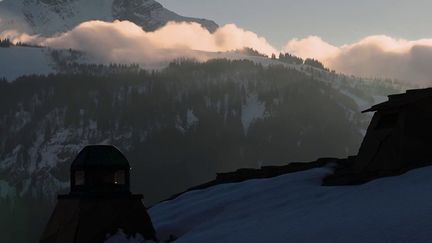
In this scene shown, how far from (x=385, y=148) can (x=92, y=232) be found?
Answer: 15649 mm

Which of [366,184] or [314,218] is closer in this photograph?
[314,218]

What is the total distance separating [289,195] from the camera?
32469 mm

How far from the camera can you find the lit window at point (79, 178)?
2828cm

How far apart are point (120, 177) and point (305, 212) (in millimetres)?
8097

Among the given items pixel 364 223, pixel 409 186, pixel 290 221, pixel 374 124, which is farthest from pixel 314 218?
pixel 374 124

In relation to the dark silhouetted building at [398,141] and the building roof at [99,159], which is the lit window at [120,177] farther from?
the dark silhouetted building at [398,141]

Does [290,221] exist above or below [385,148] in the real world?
below

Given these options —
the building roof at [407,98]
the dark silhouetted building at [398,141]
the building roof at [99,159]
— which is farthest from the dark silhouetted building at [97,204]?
the building roof at [407,98]

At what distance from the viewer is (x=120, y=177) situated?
29422mm

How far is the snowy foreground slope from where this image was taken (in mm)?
21594

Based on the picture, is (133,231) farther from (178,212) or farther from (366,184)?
(366,184)

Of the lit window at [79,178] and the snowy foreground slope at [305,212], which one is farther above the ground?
the lit window at [79,178]

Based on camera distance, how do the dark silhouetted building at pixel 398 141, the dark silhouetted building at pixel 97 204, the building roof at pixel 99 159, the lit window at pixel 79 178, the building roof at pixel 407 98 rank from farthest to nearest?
1. the building roof at pixel 407 98
2. the dark silhouetted building at pixel 398 141
3. the lit window at pixel 79 178
4. the building roof at pixel 99 159
5. the dark silhouetted building at pixel 97 204

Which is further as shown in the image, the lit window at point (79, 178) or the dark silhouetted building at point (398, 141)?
the dark silhouetted building at point (398, 141)
